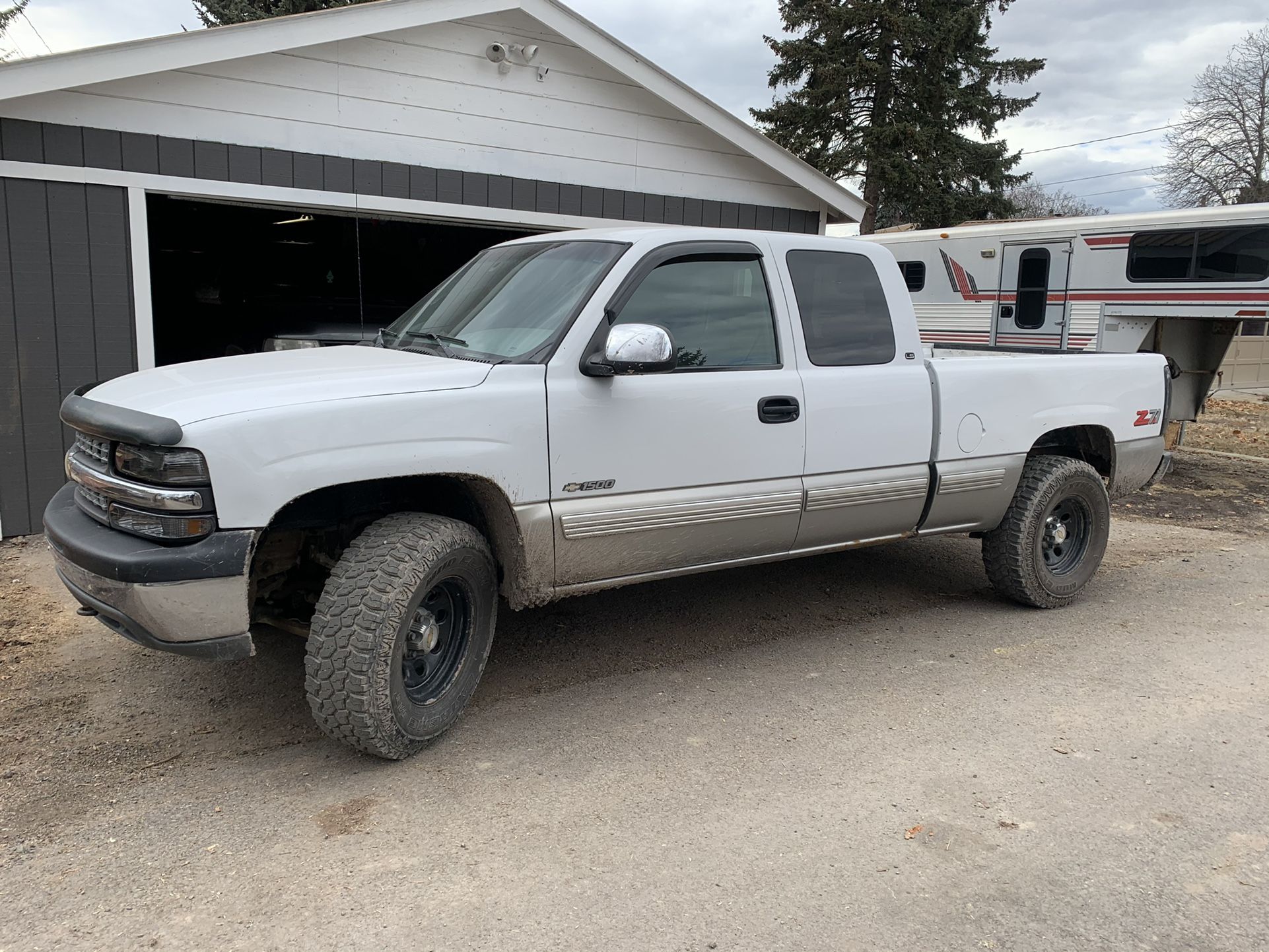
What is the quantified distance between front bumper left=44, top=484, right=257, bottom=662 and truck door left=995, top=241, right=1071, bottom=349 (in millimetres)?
11234

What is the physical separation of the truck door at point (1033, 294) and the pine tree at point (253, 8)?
11.6m

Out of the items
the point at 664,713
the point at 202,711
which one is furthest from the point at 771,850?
the point at 202,711

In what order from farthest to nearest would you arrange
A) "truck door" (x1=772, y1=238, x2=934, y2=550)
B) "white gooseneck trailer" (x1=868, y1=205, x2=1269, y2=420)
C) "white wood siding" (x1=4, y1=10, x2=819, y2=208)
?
"white gooseneck trailer" (x1=868, y1=205, x2=1269, y2=420), "white wood siding" (x1=4, y1=10, x2=819, y2=208), "truck door" (x1=772, y1=238, x2=934, y2=550)

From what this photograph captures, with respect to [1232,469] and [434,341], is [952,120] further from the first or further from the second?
[434,341]

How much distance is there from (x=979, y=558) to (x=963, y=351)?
5.26 ft

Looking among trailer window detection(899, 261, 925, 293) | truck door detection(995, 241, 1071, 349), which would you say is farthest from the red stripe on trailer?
trailer window detection(899, 261, 925, 293)

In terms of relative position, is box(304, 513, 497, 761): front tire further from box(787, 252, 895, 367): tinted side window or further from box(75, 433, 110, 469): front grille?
box(787, 252, 895, 367): tinted side window

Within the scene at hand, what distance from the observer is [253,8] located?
17.3m

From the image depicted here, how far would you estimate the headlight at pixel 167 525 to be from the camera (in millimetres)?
3232

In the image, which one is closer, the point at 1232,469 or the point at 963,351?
the point at 963,351

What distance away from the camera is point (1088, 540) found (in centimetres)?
598

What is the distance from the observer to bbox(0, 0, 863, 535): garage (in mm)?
6637

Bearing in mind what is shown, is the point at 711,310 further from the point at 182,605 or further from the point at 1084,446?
the point at 1084,446

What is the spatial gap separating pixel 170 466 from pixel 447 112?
228 inches
